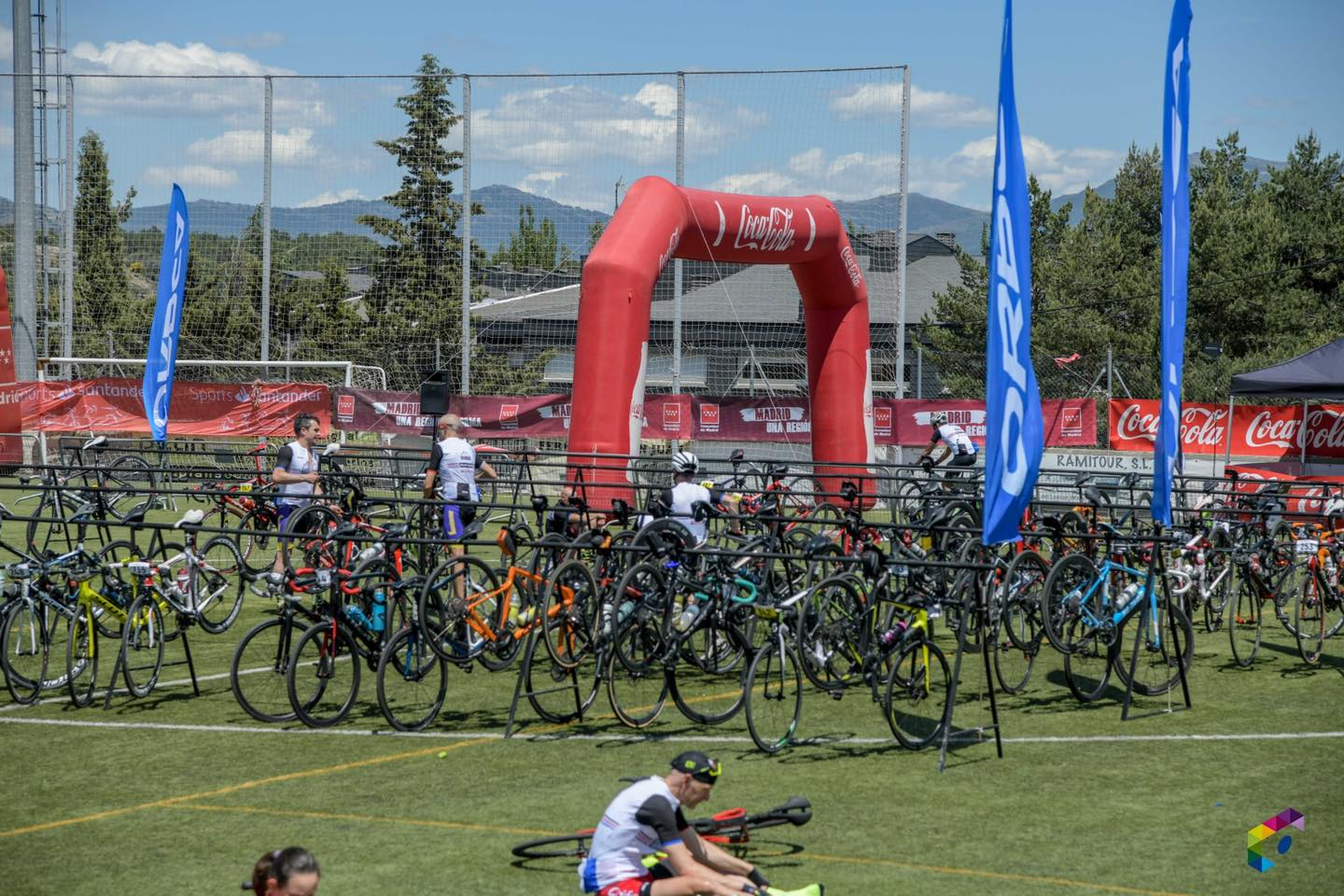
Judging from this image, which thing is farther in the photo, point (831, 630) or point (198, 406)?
point (198, 406)

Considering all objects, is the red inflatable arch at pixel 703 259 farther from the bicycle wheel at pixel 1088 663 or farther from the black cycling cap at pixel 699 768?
the black cycling cap at pixel 699 768

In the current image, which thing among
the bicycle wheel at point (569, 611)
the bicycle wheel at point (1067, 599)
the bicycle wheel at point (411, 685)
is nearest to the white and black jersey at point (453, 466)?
the bicycle wheel at point (569, 611)

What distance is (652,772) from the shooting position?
8.88 m

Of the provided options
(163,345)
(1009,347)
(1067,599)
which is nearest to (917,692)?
(1067,599)

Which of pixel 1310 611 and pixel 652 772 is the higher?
pixel 1310 611

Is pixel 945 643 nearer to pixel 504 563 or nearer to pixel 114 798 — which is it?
pixel 504 563

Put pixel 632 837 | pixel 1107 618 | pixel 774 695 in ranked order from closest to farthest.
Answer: pixel 632 837, pixel 774 695, pixel 1107 618

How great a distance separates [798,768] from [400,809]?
7.87ft

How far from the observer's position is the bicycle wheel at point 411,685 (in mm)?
9672

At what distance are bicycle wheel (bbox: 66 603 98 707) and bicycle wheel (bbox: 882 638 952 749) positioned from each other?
18.1 feet

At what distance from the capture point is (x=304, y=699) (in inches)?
388

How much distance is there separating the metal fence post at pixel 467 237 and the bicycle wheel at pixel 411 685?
16.1 metres

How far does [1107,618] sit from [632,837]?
220 inches

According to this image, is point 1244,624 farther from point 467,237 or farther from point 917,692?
point 467,237
